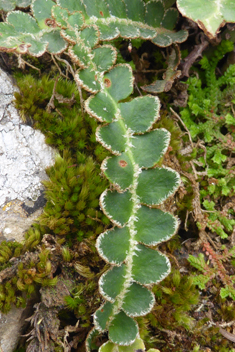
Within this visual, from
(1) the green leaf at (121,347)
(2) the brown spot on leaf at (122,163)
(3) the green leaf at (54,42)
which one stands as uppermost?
(3) the green leaf at (54,42)

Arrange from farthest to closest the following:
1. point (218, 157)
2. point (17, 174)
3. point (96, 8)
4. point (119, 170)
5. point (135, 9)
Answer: point (218, 157) < point (135, 9) < point (17, 174) < point (96, 8) < point (119, 170)

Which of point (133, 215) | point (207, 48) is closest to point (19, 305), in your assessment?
point (133, 215)

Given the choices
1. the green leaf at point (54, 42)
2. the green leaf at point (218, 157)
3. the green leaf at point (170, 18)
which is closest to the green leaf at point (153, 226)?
the green leaf at point (218, 157)

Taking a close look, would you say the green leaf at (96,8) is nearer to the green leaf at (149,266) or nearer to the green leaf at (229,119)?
the green leaf at (229,119)

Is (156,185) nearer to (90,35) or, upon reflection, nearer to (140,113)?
(140,113)

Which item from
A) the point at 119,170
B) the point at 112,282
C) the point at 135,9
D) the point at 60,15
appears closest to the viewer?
the point at 112,282

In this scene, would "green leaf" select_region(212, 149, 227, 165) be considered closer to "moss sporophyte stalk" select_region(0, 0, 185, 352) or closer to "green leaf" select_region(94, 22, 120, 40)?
"moss sporophyte stalk" select_region(0, 0, 185, 352)

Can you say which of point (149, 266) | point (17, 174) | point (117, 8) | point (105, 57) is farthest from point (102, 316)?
point (117, 8)
